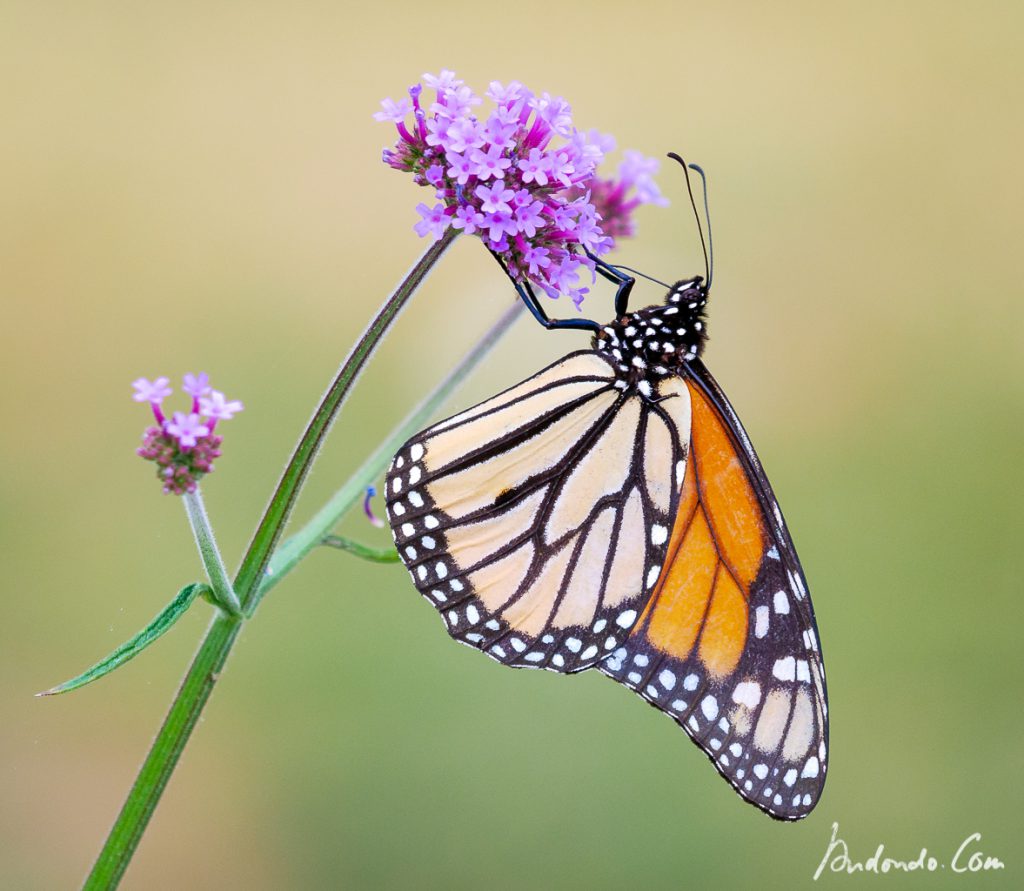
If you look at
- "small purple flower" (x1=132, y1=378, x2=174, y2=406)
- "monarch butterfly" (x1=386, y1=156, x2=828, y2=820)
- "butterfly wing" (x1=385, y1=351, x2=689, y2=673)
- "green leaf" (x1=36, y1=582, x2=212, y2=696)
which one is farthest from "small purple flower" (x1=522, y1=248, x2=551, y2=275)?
"green leaf" (x1=36, y1=582, x2=212, y2=696)

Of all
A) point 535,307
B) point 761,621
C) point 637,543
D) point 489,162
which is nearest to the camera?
point 489,162

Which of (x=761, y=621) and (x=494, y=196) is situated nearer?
(x=494, y=196)

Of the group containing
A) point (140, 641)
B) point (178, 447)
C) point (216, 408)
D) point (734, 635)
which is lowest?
point (140, 641)

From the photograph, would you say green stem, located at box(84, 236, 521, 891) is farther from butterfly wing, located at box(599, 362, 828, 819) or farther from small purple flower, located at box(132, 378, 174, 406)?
butterfly wing, located at box(599, 362, 828, 819)

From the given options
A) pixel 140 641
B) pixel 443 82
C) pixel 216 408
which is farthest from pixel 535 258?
pixel 140 641

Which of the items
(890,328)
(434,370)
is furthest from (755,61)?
(434,370)

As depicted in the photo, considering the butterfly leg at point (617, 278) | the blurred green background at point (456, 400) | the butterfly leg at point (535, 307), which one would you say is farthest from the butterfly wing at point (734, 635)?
the blurred green background at point (456, 400)

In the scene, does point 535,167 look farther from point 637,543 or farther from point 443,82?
point 637,543
